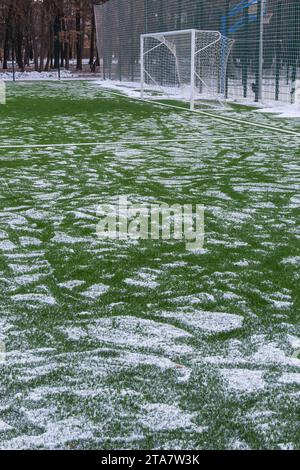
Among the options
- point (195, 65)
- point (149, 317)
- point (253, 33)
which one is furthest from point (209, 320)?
point (253, 33)

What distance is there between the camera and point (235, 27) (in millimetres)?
18984

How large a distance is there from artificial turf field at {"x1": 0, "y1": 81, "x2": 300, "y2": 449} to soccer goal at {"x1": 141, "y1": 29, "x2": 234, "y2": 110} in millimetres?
10575

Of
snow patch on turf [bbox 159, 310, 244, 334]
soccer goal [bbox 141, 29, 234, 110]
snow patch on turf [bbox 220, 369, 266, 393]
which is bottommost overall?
snow patch on turf [bbox 220, 369, 266, 393]

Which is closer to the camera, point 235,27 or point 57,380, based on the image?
point 57,380

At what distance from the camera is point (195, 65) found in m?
18.4

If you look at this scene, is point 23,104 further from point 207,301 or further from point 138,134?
point 207,301

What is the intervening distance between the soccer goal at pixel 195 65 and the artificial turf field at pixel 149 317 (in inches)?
416

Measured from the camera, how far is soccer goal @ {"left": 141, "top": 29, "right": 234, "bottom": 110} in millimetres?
18078

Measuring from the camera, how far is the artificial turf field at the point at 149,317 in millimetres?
2645

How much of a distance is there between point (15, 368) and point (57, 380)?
214 millimetres

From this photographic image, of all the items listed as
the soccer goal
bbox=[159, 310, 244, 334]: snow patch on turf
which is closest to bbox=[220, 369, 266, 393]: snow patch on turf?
bbox=[159, 310, 244, 334]: snow patch on turf

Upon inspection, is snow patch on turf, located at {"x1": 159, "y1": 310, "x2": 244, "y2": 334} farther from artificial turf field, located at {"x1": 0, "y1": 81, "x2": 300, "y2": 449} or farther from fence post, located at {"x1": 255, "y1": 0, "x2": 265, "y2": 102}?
fence post, located at {"x1": 255, "y1": 0, "x2": 265, "y2": 102}
